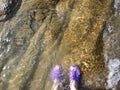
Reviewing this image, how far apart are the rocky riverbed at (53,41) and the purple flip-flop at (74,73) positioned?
127 mm

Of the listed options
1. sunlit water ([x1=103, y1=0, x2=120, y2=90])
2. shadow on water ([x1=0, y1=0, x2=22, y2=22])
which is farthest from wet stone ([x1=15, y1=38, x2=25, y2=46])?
sunlit water ([x1=103, y1=0, x2=120, y2=90])

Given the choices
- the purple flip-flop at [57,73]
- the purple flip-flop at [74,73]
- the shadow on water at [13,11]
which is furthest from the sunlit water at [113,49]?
the shadow on water at [13,11]

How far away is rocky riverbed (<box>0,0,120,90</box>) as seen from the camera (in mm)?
7258

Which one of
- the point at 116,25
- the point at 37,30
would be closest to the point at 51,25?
the point at 37,30

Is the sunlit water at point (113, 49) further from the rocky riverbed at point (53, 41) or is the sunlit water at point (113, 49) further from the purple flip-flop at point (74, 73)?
the purple flip-flop at point (74, 73)

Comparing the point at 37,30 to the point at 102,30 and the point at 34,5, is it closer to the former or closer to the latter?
the point at 34,5

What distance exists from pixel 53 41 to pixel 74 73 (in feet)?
3.89

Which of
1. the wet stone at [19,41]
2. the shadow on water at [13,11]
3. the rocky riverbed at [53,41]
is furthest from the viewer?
the shadow on water at [13,11]

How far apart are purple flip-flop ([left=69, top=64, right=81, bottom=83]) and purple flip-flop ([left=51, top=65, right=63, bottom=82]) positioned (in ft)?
0.81

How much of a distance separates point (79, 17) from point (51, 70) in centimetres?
187

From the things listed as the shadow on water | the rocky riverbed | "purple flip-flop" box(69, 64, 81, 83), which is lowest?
"purple flip-flop" box(69, 64, 81, 83)

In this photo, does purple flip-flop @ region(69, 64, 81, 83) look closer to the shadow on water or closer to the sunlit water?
the sunlit water

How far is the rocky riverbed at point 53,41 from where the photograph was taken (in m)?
7.26

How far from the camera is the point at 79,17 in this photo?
333 inches
